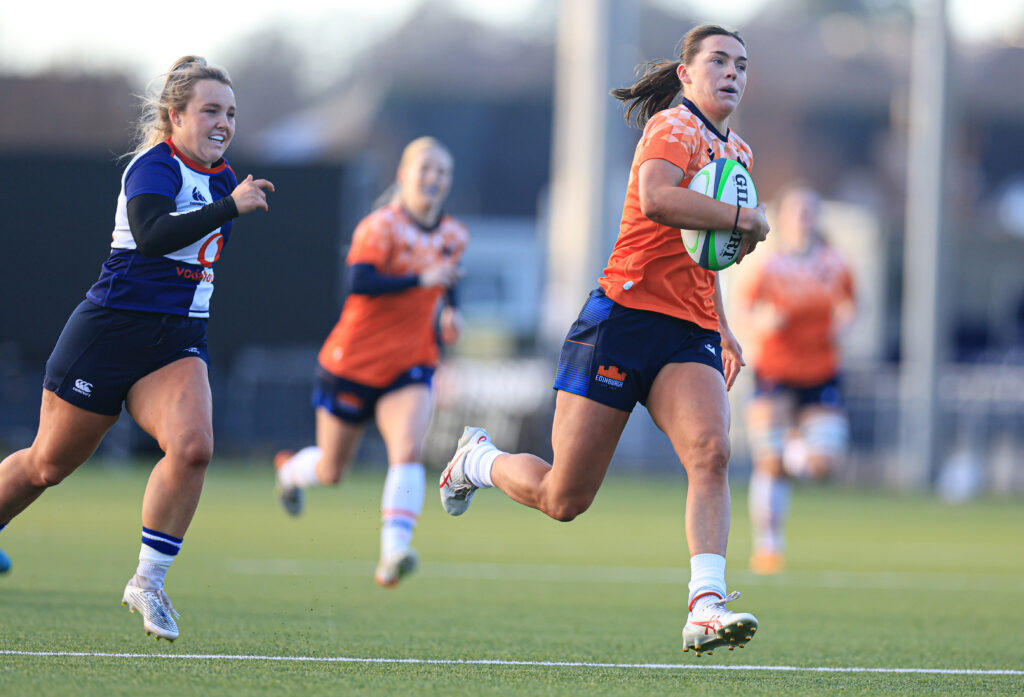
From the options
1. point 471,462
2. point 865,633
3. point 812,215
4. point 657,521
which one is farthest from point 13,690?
point 657,521

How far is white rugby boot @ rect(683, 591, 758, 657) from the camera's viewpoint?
17.2 feet

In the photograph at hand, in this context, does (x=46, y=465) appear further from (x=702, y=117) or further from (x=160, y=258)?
(x=702, y=117)

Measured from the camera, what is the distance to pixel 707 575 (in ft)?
18.1

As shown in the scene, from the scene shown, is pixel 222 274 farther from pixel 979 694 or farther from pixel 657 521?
pixel 979 694

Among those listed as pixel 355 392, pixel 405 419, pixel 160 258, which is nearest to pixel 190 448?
pixel 160 258

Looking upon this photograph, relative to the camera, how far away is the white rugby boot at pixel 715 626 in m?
5.24

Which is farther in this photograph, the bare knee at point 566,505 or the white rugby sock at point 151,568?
the bare knee at point 566,505

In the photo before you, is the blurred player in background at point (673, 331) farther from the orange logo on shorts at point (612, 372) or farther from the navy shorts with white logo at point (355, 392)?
the navy shorts with white logo at point (355, 392)

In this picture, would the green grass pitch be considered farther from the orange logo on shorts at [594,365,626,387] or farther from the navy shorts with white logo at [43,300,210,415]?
the orange logo on shorts at [594,365,626,387]

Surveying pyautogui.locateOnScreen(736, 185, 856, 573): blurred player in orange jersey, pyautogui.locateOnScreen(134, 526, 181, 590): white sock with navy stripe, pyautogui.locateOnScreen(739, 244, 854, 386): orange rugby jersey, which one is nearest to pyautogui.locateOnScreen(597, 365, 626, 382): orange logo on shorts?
pyautogui.locateOnScreen(134, 526, 181, 590): white sock with navy stripe

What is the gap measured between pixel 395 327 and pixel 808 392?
4268 mm

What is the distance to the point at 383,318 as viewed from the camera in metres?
8.86

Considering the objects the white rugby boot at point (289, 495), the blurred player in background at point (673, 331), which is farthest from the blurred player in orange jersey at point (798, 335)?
the blurred player in background at point (673, 331)

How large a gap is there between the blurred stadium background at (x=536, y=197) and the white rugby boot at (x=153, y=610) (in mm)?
2603
